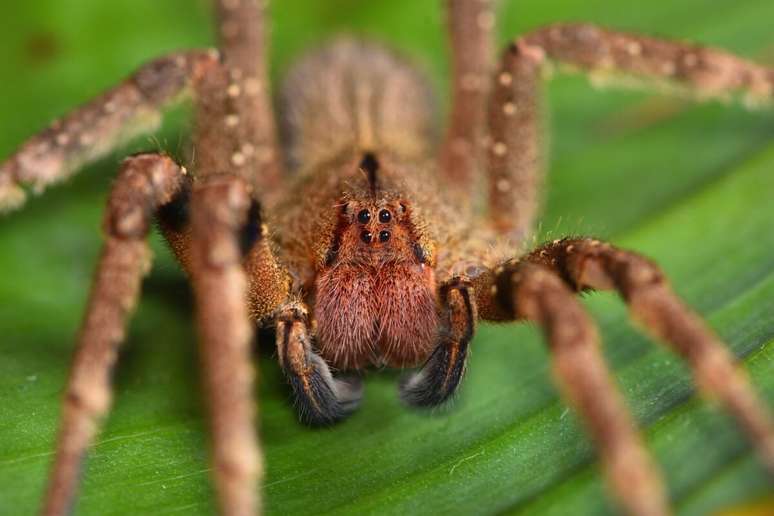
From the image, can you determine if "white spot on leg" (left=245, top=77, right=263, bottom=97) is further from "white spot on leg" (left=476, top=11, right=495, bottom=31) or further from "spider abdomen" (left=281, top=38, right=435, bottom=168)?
"white spot on leg" (left=476, top=11, right=495, bottom=31)

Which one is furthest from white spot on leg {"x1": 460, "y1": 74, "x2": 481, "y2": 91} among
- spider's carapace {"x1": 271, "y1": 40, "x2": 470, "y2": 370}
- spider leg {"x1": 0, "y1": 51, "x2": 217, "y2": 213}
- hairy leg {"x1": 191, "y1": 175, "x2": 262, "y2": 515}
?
hairy leg {"x1": 191, "y1": 175, "x2": 262, "y2": 515}

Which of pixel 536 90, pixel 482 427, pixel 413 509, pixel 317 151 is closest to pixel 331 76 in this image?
pixel 317 151

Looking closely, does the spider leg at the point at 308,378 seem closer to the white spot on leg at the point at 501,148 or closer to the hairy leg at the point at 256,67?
the hairy leg at the point at 256,67

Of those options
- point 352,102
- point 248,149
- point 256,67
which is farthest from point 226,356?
point 352,102

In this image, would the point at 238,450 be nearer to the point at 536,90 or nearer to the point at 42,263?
the point at 42,263

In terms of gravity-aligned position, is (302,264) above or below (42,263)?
below

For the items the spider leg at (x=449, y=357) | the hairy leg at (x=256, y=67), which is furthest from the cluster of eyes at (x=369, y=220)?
the hairy leg at (x=256, y=67)
